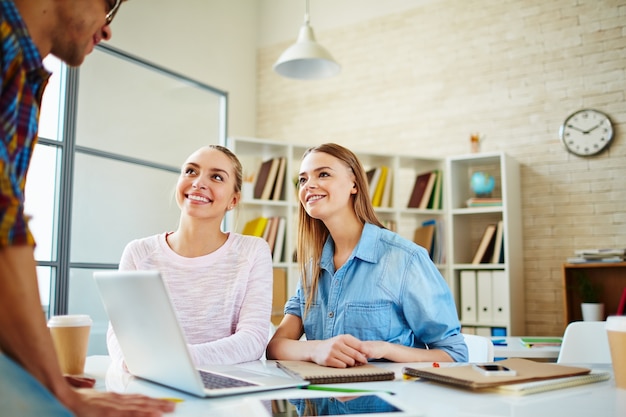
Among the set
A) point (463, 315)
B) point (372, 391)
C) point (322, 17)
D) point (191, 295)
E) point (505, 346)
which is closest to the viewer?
point (372, 391)

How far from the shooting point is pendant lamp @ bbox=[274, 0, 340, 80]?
12.6ft

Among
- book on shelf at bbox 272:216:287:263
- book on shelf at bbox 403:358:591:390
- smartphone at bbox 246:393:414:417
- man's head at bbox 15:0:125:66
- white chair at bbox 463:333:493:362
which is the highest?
man's head at bbox 15:0:125:66

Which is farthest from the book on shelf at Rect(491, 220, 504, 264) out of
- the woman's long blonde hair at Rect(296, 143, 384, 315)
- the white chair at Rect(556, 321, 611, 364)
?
the woman's long blonde hair at Rect(296, 143, 384, 315)

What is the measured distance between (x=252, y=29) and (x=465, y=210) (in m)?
3.08

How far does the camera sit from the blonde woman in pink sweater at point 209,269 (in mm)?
1613

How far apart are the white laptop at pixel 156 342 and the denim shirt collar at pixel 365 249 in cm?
64

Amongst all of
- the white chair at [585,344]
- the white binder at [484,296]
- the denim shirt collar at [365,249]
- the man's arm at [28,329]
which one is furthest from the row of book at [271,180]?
the man's arm at [28,329]

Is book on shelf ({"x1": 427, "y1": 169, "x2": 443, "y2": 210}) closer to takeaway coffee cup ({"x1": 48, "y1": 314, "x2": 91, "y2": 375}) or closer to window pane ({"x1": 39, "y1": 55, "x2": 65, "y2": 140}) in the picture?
window pane ({"x1": 39, "y1": 55, "x2": 65, "y2": 140})

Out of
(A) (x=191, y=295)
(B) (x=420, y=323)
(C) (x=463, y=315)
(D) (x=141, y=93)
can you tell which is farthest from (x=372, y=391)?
(D) (x=141, y=93)

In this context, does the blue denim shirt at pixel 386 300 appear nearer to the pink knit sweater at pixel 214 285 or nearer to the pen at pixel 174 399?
the pink knit sweater at pixel 214 285

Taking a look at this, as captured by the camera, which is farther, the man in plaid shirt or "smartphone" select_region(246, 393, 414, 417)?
"smartphone" select_region(246, 393, 414, 417)

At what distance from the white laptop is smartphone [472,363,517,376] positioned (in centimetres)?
33

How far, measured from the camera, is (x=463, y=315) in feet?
14.3

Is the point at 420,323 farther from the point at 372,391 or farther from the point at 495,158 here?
the point at 495,158
